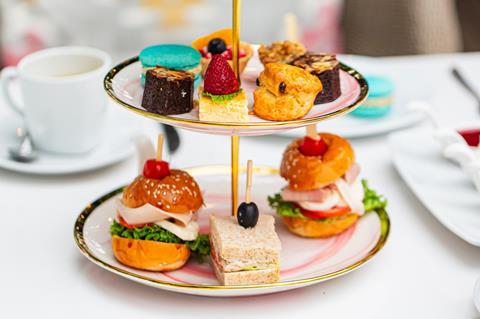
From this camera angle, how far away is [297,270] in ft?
3.97

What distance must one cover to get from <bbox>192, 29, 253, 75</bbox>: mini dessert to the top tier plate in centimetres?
4

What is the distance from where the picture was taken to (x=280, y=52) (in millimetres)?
1279

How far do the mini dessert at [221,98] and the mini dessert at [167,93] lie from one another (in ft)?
0.09

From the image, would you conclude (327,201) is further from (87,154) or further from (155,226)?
(87,154)

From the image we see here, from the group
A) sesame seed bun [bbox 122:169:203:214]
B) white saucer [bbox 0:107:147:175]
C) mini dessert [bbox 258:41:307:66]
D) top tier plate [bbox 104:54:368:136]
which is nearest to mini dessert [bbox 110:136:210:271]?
sesame seed bun [bbox 122:169:203:214]

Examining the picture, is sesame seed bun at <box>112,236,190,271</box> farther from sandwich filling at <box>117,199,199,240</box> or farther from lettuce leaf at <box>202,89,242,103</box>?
lettuce leaf at <box>202,89,242,103</box>

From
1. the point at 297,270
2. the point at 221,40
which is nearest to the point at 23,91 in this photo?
the point at 221,40

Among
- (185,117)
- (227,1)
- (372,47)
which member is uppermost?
(185,117)

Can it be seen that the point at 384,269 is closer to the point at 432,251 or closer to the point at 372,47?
the point at 432,251

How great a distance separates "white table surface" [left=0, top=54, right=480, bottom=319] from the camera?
3.75ft

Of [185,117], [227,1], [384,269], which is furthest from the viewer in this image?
[227,1]

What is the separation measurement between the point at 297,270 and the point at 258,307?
0.32 feet

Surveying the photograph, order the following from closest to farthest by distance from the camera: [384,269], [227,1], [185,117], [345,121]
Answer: [185,117]
[384,269]
[345,121]
[227,1]

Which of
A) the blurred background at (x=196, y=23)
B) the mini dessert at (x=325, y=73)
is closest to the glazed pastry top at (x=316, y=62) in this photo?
the mini dessert at (x=325, y=73)
